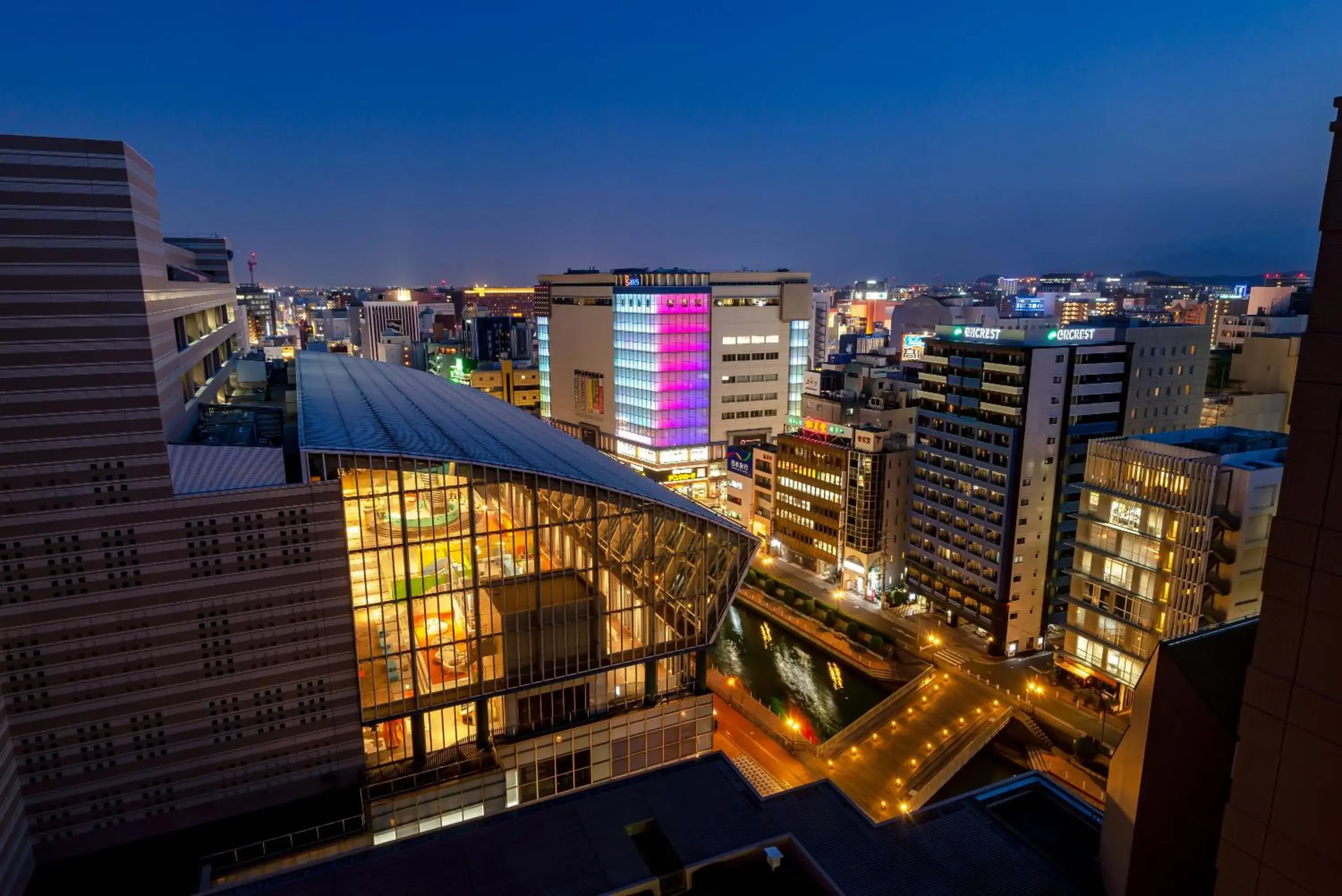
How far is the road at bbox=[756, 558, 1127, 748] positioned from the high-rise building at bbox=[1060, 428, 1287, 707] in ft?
7.60

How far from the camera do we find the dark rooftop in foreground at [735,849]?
1956cm

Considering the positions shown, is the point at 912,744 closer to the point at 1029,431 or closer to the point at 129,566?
the point at 1029,431

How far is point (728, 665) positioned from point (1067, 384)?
33106 millimetres

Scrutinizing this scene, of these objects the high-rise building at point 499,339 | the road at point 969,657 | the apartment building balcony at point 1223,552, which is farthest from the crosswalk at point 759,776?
the high-rise building at point 499,339

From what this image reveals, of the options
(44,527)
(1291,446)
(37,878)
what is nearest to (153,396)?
(44,527)

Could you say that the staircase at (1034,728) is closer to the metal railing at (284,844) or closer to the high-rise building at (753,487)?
the high-rise building at (753,487)

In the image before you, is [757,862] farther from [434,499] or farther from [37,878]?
[37,878]

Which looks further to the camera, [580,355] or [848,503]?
[580,355]

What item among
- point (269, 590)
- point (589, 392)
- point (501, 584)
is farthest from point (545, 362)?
point (269, 590)

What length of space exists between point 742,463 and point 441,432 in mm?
49814

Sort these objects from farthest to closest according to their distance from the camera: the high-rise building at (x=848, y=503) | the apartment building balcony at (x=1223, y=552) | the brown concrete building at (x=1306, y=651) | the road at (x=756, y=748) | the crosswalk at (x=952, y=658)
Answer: the high-rise building at (x=848, y=503)
the crosswalk at (x=952, y=658)
the road at (x=756, y=748)
the apartment building balcony at (x=1223, y=552)
the brown concrete building at (x=1306, y=651)

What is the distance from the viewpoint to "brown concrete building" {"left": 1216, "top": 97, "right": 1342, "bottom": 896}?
9844mm

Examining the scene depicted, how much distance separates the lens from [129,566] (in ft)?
81.8

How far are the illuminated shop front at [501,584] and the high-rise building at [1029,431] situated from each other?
28.4 m
